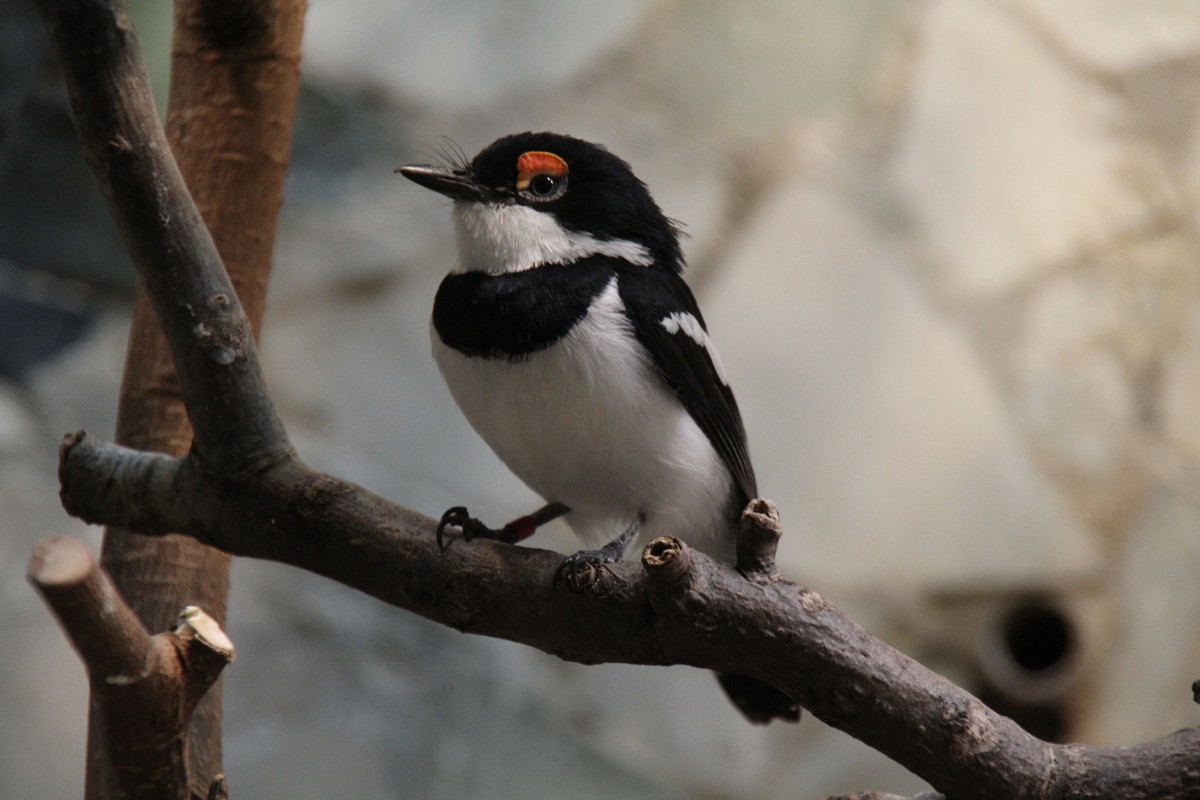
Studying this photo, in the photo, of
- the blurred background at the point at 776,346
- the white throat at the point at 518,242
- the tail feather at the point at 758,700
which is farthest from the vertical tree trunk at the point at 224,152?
the blurred background at the point at 776,346

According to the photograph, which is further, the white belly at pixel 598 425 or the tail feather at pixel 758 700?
the tail feather at pixel 758 700

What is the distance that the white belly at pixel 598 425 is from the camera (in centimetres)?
188

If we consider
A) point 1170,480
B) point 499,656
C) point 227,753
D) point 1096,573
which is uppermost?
point 1170,480

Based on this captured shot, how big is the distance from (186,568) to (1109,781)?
4.92 feet

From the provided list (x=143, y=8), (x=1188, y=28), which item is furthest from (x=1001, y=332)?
(x=143, y=8)

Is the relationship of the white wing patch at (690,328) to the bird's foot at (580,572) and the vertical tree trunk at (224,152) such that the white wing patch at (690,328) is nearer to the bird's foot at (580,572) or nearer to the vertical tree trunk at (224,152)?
the bird's foot at (580,572)

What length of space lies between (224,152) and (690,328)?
96 cm

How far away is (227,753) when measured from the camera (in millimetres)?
3355

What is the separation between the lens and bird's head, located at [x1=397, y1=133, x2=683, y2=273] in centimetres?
206

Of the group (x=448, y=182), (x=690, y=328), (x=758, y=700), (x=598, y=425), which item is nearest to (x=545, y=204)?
(x=448, y=182)

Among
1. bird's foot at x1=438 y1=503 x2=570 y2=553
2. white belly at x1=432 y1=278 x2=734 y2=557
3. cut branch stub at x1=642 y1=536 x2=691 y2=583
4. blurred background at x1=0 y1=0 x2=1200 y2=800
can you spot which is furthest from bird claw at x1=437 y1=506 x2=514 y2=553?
blurred background at x1=0 y1=0 x2=1200 y2=800

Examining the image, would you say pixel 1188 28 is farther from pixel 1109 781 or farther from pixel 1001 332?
pixel 1109 781

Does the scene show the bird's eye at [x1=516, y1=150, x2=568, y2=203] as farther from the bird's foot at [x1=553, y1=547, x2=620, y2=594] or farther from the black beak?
the bird's foot at [x1=553, y1=547, x2=620, y2=594]

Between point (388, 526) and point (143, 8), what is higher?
point (143, 8)
